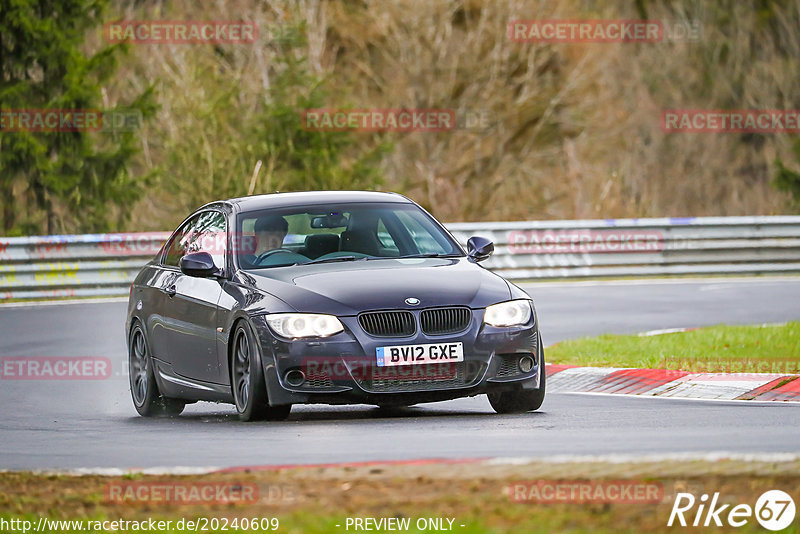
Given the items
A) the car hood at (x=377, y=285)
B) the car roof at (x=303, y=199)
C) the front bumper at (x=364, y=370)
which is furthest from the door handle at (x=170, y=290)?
the front bumper at (x=364, y=370)

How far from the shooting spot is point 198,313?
463 inches

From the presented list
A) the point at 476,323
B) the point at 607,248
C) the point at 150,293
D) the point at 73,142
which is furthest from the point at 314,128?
the point at 476,323

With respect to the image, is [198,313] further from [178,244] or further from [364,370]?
[364,370]

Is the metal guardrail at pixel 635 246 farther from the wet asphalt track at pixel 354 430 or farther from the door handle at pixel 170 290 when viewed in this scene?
the door handle at pixel 170 290

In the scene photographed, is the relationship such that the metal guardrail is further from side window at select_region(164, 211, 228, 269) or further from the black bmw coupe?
the black bmw coupe

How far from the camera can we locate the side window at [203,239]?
39.4 ft

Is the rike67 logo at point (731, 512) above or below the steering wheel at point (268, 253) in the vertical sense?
below

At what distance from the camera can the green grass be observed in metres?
13.9

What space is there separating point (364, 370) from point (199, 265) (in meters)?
1.77

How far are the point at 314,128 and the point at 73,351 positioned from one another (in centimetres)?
1710

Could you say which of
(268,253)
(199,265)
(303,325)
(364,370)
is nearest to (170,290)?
(199,265)

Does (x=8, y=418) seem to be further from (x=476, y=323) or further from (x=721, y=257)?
(x=721, y=257)

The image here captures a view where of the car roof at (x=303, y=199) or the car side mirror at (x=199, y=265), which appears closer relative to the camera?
the car side mirror at (x=199, y=265)

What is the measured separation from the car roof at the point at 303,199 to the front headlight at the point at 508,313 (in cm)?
153
